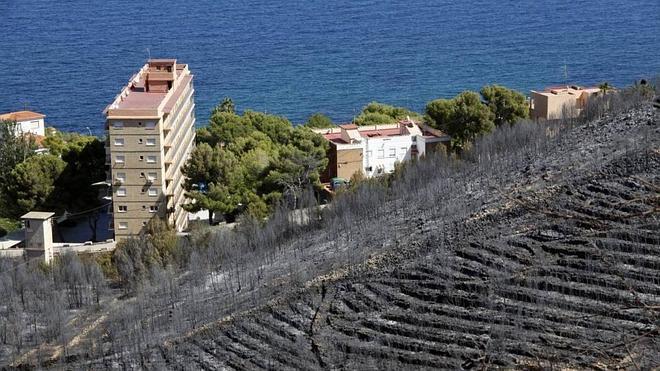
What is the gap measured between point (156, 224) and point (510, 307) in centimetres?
942

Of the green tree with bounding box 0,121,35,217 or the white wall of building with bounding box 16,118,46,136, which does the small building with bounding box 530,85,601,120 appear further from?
the white wall of building with bounding box 16,118,46,136

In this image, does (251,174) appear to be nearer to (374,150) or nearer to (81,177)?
(374,150)

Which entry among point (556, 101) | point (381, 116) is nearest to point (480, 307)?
point (556, 101)

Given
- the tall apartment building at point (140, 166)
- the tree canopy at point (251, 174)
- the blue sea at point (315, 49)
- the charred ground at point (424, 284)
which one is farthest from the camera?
the blue sea at point (315, 49)

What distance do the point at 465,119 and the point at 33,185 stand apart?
31.2ft

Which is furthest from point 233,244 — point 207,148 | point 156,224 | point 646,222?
point 646,222

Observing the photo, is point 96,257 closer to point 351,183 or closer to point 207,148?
point 207,148

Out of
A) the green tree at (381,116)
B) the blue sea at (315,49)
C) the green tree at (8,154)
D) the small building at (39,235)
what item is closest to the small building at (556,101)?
the green tree at (381,116)

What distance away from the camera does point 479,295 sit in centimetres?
1551

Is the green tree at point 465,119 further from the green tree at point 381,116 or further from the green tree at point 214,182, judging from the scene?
the green tree at point 214,182

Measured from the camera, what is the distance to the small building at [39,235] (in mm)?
21969

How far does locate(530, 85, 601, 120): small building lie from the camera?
2708 cm

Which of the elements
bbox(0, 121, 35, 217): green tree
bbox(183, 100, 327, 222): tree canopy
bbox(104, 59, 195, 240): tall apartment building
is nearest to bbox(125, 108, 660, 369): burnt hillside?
bbox(183, 100, 327, 222): tree canopy

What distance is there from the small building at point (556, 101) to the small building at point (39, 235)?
11.2 meters
